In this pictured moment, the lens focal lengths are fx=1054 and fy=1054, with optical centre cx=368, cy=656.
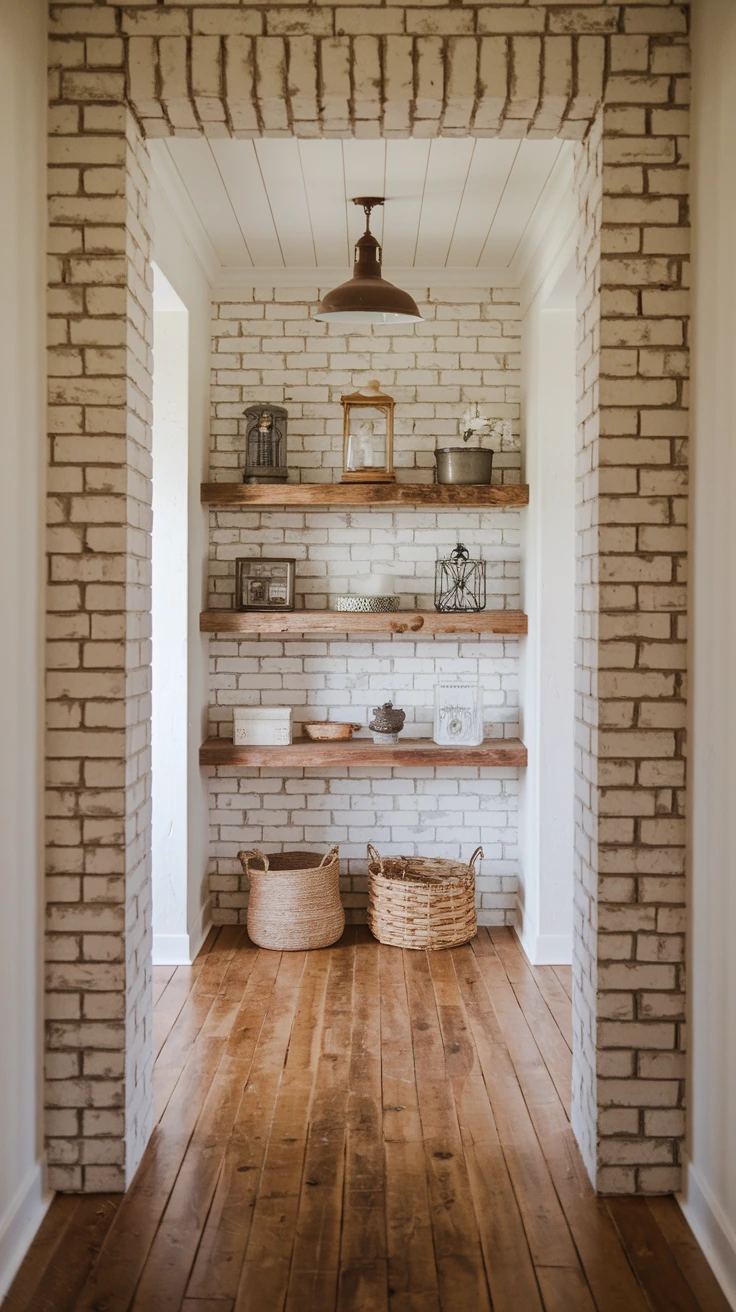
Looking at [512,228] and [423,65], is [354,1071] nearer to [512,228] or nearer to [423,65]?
[423,65]

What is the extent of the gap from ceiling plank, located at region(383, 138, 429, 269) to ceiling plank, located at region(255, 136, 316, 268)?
1.04 feet

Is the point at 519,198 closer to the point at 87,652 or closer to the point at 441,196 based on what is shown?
the point at 441,196

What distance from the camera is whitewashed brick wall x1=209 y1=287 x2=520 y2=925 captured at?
16.3ft

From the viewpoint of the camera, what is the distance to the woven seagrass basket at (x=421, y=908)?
4609 mm

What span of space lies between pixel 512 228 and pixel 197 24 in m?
2.05

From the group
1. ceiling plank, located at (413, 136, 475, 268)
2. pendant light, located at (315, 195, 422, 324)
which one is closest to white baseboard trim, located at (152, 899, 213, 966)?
pendant light, located at (315, 195, 422, 324)

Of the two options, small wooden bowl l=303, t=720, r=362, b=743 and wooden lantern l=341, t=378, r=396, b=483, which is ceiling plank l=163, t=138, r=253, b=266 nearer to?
wooden lantern l=341, t=378, r=396, b=483

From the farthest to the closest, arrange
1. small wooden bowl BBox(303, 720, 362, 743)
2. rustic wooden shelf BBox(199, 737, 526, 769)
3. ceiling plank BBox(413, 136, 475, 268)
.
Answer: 1. small wooden bowl BBox(303, 720, 362, 743)
2. rustic wooden shelf BBox(199, 737, 526, 769)
3. ceiling plank BBox(413, 136, 475, 268)

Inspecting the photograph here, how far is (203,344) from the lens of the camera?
187 inches
